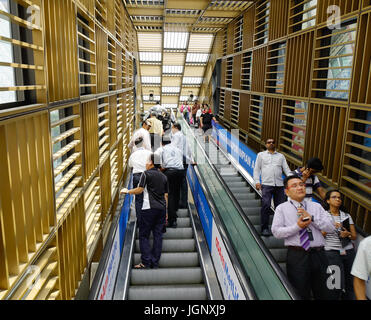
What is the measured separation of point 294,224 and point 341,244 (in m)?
0.86

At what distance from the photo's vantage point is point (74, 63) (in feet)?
13.4

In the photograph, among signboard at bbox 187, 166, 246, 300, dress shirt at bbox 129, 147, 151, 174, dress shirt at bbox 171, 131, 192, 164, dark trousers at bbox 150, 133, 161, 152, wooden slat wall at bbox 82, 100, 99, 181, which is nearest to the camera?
signboard at bbox 187, 166, 246, 300

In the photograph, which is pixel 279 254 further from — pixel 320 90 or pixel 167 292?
pixel 320 90

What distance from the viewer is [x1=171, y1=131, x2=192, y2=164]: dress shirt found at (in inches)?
266

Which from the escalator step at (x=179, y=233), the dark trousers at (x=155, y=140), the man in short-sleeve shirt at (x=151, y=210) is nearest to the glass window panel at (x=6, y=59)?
the man in short-sleeve shirt at (x=151, y=210)

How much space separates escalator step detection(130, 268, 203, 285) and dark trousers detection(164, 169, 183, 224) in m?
1.29

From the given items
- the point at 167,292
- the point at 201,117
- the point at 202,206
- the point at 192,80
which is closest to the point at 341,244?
the point at 167,292

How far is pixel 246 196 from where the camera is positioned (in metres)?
7.30

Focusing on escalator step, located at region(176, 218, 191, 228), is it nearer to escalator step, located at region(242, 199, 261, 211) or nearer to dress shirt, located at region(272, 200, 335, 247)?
escalator step, located at region(242, 199, 261, 211)

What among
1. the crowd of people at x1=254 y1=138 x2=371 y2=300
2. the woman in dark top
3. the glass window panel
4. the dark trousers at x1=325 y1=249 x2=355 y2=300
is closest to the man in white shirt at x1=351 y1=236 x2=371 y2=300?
the crowd of people at x1=254 y1=138 x2=371 y2=300

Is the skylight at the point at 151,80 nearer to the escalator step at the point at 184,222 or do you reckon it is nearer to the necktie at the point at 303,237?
the escalator step at the point at 184,222

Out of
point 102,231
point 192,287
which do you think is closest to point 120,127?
point 102,231
